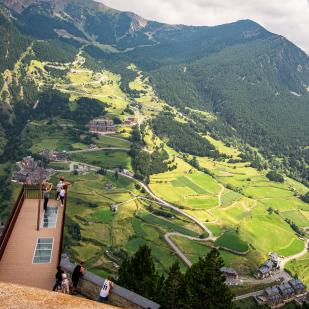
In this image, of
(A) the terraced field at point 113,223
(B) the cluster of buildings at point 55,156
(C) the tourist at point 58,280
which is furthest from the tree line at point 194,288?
(B) the cluster of buildings at point 55,156

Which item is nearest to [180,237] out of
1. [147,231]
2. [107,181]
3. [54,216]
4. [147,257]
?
[147,231]

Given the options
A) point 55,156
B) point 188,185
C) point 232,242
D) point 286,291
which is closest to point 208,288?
point 286,291

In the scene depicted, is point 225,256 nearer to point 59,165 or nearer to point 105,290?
point 59,165

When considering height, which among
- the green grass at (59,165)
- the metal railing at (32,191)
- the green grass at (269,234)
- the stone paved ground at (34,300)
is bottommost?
the green grass at (269,234)

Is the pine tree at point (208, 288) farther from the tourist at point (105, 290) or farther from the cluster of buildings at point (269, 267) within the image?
the cluster of buildings at point (269, 267)

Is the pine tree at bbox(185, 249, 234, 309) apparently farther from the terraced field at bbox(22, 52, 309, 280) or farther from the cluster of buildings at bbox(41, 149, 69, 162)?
the cluster of buildings at bbox(41, 149, 69, 162)

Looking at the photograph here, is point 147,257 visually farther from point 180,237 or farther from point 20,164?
point 20,164
